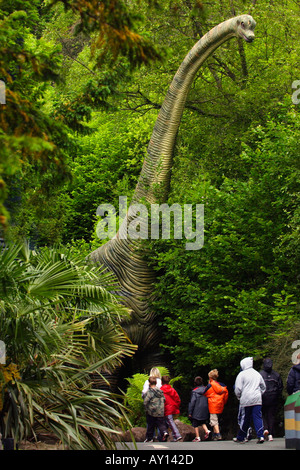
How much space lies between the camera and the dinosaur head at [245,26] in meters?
13.3

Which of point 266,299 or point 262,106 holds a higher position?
point 262,106

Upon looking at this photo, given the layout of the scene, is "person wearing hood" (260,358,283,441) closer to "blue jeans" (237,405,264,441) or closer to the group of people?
the group of people

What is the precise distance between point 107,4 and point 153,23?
14045mm

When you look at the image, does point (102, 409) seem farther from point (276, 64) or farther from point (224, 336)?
point (276, 64)

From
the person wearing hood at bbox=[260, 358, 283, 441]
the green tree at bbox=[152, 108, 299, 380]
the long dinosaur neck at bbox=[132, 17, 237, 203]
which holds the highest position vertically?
the long dinosaur neck at bbox=[132, 17, 237, 203]

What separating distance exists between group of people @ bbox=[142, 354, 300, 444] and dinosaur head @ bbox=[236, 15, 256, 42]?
5879 millimetres

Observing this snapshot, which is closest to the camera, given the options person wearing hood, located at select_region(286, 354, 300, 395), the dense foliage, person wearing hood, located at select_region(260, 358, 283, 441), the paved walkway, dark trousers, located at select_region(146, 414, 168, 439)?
the dense foliage

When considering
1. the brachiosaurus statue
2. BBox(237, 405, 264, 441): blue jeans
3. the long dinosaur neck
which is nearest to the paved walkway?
BBox(237, 405, 264, 441): blue jeans

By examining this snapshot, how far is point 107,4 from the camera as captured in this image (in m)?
6.08

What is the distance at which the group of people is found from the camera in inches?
401

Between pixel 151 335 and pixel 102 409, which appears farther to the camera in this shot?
pixel 151 335

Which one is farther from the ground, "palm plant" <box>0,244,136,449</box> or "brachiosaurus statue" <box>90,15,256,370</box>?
"brachiosaurus statue" <box>90,15,256,370</box>

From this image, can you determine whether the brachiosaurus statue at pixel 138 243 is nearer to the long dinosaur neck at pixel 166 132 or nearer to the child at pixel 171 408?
the long dinosaur neck at pixel 166 132

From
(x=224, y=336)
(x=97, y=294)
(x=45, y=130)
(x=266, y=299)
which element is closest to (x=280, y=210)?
(x=266, y=299)
